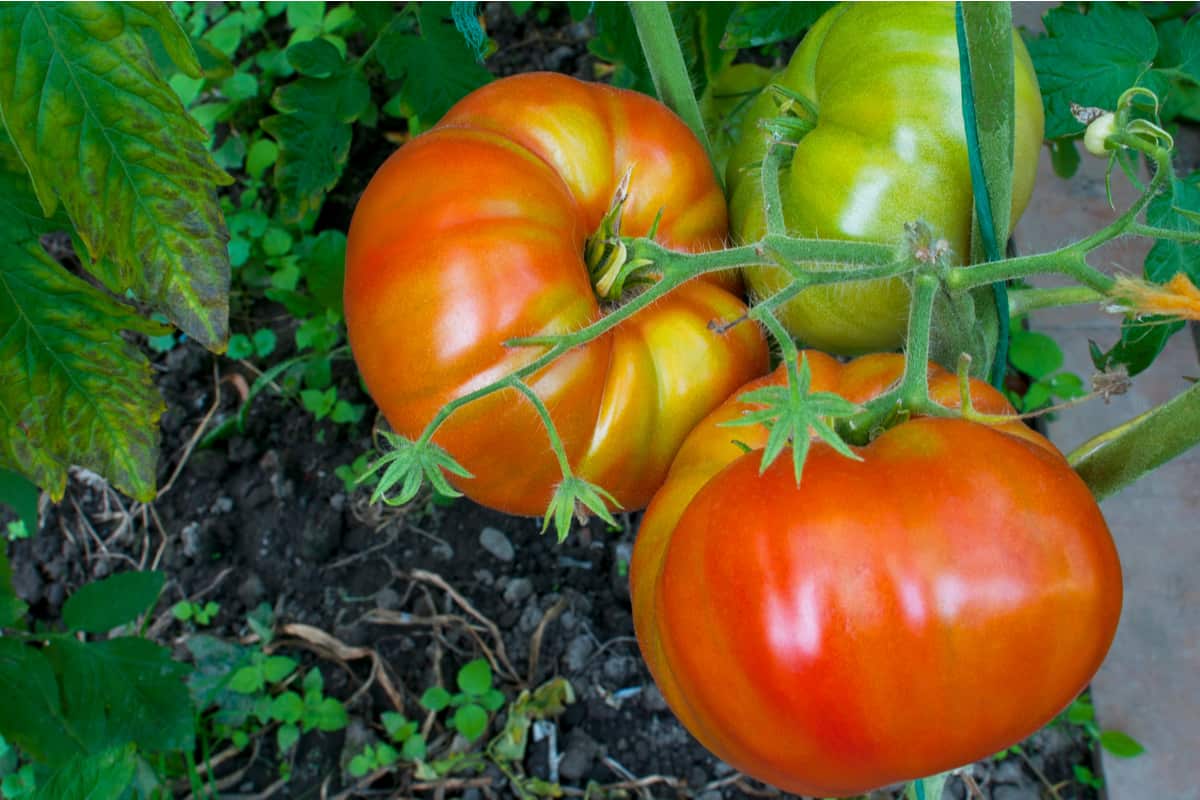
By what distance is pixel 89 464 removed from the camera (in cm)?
91

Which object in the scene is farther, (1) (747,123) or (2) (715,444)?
(1) (747,123)

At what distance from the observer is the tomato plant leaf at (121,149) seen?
0.73m

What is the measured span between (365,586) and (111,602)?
417 millimetres

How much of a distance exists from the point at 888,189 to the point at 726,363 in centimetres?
21

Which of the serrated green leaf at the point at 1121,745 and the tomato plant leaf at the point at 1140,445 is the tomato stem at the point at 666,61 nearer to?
the tomato plant leaf at the point at 1140,445

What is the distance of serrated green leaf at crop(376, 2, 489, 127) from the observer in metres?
1.31

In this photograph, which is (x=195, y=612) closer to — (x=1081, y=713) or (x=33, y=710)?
(x=33, y=710)

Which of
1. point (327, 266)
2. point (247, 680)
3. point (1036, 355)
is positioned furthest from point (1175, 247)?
point (247, 680)

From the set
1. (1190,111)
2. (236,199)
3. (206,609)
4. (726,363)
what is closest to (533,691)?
(206,609)

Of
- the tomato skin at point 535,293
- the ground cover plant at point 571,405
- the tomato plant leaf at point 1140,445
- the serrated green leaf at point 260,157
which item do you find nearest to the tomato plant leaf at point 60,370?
the ground cover plant at point 571,405

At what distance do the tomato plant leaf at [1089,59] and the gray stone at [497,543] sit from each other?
945 millimetres

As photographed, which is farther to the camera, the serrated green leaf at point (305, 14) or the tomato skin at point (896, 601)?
the serrated green leaf at point (305, 14)

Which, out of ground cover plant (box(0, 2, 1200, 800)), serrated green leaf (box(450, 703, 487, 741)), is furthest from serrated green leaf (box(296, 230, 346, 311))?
serrated green leaf (box(450, 703, 487, 741))

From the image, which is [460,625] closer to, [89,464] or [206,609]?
[206,609]
